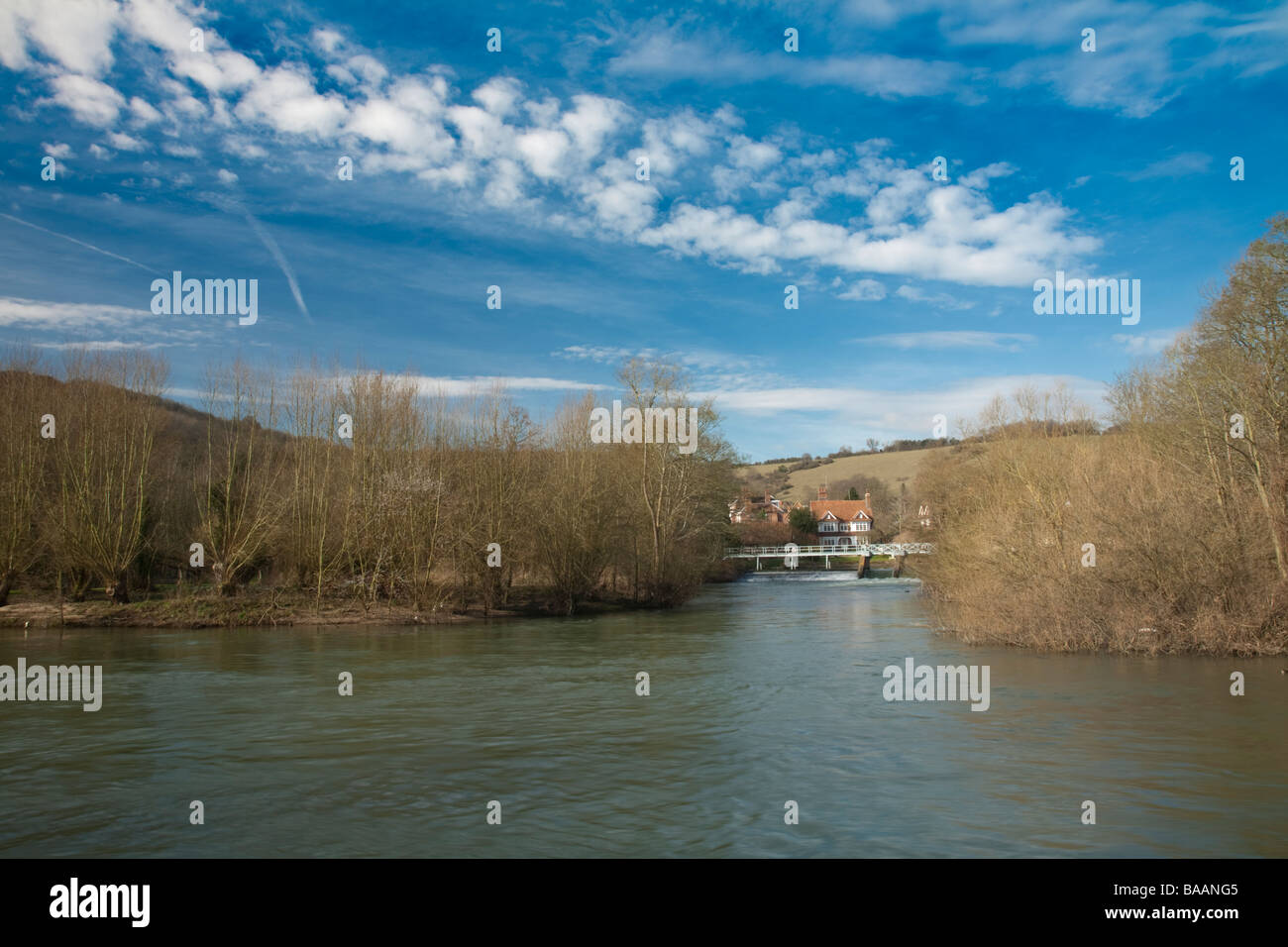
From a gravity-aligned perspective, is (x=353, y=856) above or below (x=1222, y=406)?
below

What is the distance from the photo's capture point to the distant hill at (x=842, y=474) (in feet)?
463

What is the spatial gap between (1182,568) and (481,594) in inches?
1103

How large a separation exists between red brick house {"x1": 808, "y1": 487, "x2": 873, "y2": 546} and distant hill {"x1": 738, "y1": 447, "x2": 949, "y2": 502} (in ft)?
18.4

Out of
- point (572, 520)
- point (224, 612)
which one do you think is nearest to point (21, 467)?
point (224, 612)

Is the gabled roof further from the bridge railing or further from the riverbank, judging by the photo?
the riverbank

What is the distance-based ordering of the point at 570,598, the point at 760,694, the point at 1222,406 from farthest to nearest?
the point at 570,598
the point at 1222,406
the point at 760,694

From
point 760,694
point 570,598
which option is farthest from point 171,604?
point 760,694

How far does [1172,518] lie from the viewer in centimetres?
2250

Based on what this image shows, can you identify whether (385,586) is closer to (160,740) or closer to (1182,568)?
(160,740)

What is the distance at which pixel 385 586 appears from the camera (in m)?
38.2

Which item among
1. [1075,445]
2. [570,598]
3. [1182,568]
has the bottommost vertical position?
[570,598]

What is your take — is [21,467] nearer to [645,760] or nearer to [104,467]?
[104,467]

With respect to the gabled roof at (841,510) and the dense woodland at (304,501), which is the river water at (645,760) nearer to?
the dense woodland at (304,501)

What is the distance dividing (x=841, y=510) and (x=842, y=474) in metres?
20.3
